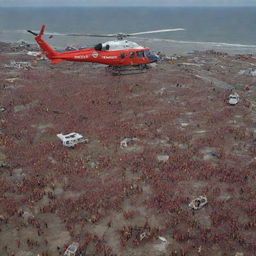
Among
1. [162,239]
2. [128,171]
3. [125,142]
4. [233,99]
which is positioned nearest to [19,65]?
[125,142]

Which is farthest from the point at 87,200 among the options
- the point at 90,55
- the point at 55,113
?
the point at 90,55

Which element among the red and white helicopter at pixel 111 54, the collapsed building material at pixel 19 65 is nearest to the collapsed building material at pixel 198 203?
the red and white helicopter at pixel 111 54

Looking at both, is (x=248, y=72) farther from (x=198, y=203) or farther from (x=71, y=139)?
(x=198, y=203)

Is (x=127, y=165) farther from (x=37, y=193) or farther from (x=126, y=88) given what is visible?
(x=126, y=88)

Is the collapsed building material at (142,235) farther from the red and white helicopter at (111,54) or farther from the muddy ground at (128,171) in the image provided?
the red and white helicopter at (111,54)

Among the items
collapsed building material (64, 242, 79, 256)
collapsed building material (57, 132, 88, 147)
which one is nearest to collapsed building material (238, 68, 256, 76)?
collapsed building material (57, 132, 88, 147)

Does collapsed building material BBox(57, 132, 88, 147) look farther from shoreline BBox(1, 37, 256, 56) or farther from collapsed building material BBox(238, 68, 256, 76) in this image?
shoreline BBox(1, 37, 256, 56)
